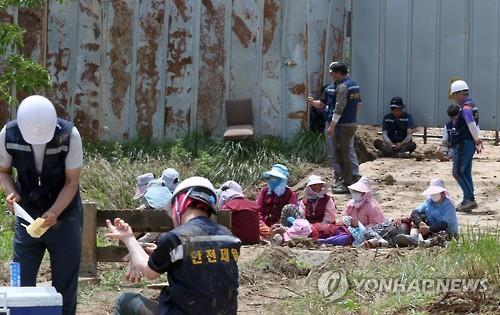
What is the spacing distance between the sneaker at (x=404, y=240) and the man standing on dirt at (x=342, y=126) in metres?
3.32

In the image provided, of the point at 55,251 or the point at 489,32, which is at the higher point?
the point at 489,32

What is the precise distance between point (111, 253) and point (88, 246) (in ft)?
0.76

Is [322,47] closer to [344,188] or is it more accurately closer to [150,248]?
[344,188]

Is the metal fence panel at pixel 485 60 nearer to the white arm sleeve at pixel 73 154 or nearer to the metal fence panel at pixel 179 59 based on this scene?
the metal fence panel at pixel 179 59

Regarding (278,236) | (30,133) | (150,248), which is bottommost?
(278,236)

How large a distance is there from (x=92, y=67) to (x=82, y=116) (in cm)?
73

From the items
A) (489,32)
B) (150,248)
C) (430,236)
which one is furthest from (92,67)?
(150,248)

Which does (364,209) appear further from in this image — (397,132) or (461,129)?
(397,132)

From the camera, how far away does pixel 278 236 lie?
11.4m

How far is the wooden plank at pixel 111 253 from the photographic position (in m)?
10.1

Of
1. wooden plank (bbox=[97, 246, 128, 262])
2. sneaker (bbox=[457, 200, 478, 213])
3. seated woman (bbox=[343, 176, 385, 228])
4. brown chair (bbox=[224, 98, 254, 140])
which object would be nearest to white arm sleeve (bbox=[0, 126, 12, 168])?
wooden plank (bbox=[97, 246, 128, 262])

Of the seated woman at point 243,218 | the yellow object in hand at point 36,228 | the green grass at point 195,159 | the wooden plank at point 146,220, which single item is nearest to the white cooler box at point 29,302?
the yellow object in hand at point 36,228

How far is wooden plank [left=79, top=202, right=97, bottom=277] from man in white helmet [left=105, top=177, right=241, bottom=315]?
155 inches

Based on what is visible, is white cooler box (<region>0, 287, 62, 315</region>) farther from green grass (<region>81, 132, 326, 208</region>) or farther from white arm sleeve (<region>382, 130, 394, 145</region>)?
white arm sleeve (<region>382, 130, 394, 145</region>)
